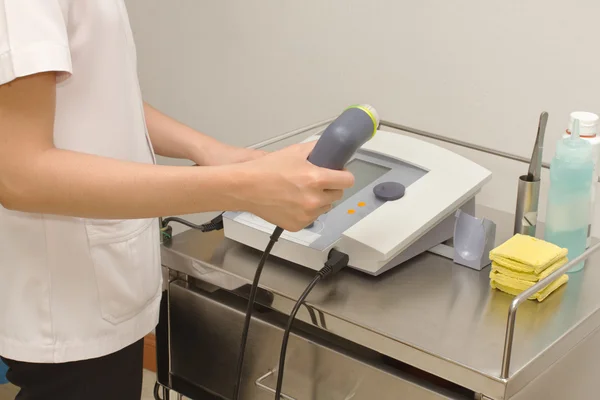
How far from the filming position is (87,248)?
102cm

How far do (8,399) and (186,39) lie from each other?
3.75 feet

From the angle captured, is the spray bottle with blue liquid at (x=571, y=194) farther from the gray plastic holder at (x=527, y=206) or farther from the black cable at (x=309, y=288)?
the black cable at (x=309, y=288)

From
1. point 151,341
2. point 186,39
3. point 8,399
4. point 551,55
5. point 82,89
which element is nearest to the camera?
point 82,89

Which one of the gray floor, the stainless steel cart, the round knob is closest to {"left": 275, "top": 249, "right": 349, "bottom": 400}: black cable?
the stainless steel cart

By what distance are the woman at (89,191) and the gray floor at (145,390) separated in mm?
1215

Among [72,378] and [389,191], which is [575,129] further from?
[72,378]

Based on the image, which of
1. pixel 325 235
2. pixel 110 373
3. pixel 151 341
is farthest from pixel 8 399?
pixel 325 235

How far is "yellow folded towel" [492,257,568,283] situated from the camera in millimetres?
1050

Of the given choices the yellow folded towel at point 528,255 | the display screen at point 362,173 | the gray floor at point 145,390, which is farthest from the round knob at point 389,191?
the gray floor at point 145,390

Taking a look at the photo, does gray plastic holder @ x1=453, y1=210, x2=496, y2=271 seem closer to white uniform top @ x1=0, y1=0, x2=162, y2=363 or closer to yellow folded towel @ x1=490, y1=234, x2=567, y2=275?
yellow folded towel @ x1=490, y1=234, x2=567, y2=275

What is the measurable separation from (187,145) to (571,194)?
564 millimetres

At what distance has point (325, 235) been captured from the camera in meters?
1.14

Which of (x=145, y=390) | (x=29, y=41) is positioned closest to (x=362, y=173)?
(x=29, y=41)

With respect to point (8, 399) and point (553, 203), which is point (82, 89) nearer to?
point (553, 203)
